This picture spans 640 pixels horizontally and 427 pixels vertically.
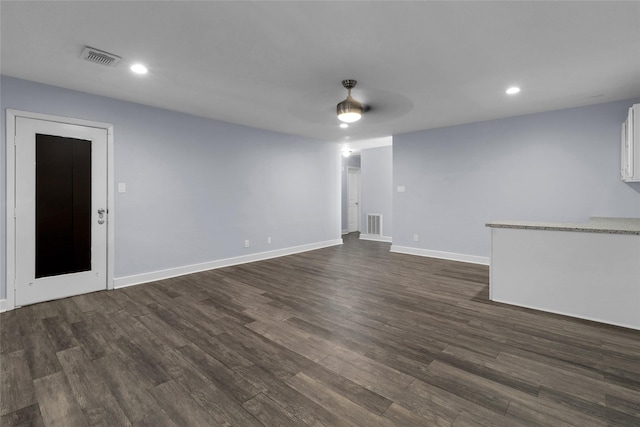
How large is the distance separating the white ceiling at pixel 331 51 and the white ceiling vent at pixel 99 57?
70 millimetres

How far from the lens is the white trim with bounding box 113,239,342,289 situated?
399 cm

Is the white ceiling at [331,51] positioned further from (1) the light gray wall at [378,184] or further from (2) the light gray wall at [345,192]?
(2) the light gray wall at [345,192]

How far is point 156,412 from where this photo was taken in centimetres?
163

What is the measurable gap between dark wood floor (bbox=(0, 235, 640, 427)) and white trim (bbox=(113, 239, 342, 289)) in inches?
16.0

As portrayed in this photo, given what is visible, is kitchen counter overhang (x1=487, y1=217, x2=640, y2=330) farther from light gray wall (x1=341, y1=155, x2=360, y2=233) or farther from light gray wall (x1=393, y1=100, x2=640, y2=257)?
light gray wall (x1=341, y1=155, x2=360, y2=233)

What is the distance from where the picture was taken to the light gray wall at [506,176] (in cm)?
414

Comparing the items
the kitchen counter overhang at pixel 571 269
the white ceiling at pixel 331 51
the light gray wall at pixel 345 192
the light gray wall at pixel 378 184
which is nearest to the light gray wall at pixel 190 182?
the white ceiling at pixel 331 51

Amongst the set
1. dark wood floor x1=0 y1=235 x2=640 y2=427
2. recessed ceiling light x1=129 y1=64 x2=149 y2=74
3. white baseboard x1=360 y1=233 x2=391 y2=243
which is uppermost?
recessed ceiling light x1=129 y1=64 x2=149 y2=74

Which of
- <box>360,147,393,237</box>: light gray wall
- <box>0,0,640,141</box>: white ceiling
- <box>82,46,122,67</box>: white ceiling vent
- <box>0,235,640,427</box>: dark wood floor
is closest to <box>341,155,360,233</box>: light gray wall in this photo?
<box>360,147,393,237</box>: light gray wall

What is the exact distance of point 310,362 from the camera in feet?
6.97

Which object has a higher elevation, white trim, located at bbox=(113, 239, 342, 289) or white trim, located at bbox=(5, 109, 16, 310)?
white trim, located at bbox=(5, 109, 16, 310)

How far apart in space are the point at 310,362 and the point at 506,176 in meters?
4.58

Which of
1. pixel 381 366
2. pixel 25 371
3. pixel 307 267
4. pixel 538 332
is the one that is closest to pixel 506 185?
pixel 538 332

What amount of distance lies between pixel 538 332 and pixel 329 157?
5311 mm
